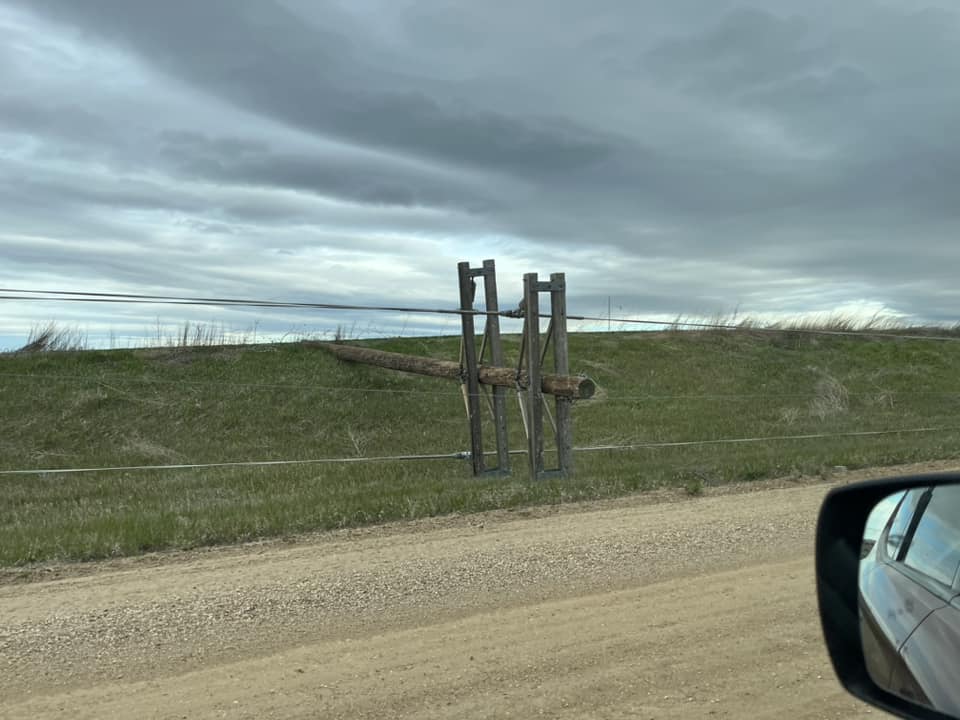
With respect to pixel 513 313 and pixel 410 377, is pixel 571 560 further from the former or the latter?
pixel 410 377

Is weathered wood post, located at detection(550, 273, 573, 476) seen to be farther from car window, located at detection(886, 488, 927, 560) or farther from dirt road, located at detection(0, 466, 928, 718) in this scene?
car window, located at detection(886, 488, 927, 560)

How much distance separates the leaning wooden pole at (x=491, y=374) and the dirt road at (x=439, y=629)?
3.00 metres

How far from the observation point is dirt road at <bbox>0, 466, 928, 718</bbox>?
4.15 metres

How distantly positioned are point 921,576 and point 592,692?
7.49 ft

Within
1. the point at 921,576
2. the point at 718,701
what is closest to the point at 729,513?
the point at 718,701

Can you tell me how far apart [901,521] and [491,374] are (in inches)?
369

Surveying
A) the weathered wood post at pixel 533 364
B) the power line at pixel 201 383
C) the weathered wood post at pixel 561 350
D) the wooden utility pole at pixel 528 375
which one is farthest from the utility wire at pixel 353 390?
the weathered wood post at pixel 533 364

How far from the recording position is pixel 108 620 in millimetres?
5340

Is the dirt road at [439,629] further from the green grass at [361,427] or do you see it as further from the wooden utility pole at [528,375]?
the wooden utility pole at [528,375]

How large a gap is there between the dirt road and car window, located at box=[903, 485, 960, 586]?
1941 mm

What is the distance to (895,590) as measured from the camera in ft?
7.55

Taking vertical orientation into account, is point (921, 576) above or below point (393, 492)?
above

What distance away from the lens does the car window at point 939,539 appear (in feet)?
7.21

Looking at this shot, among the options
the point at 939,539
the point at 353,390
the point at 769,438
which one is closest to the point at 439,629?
the point at 939,539
